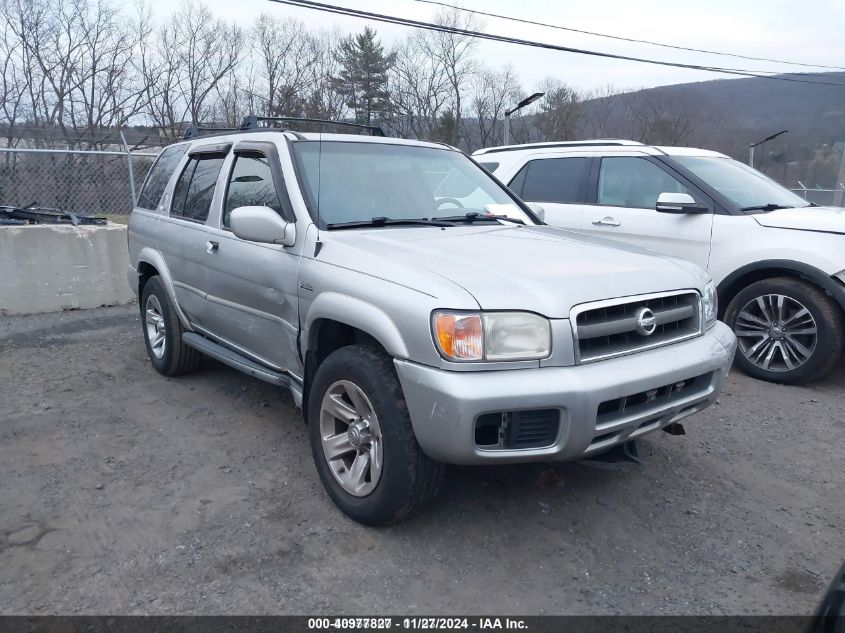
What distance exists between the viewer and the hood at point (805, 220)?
507cm

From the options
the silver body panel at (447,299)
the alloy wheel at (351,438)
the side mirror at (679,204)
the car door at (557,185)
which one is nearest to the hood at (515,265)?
the silver body panel at (447,299)

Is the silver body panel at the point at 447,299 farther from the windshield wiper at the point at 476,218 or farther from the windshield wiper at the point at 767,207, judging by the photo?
the windshield wiper at the point at 767,207

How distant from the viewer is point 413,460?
272 cm

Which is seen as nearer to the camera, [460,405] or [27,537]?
[460,405]

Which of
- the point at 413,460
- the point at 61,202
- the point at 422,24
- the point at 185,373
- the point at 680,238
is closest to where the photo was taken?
the point at 413,460

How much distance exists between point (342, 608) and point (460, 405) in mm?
939

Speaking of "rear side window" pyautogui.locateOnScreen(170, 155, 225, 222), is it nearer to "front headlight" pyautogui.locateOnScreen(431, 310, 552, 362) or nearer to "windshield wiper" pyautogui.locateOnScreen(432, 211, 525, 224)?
"windshield wiper" pyautogui.locateOnScreen(432, 211, 525, 224)

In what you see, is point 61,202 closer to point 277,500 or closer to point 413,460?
point 277,500

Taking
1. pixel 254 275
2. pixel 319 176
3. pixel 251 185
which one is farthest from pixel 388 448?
pixel 251 185

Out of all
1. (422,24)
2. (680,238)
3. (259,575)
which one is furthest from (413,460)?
(422,24)

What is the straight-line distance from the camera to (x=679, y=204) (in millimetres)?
5504

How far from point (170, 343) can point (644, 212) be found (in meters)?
4.31

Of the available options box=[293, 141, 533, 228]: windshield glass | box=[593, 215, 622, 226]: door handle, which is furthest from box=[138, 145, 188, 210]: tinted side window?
box=[593, 215, 622, 226]: door handle

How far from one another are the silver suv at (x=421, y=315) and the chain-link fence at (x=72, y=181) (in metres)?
5.64
